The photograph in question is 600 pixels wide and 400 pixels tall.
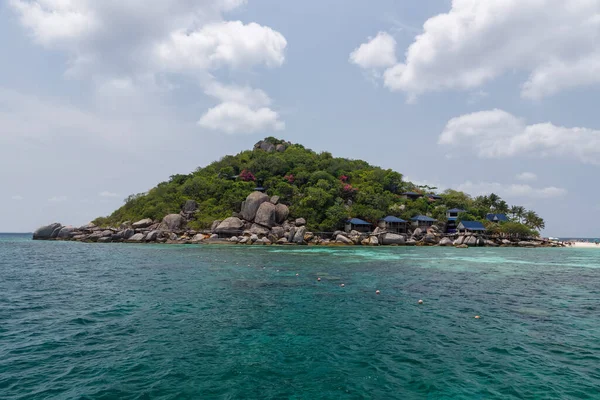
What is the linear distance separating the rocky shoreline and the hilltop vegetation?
122 inches

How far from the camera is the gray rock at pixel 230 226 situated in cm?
Answer: 6894

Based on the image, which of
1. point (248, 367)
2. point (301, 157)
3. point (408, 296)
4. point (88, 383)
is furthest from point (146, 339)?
point (301, 157)

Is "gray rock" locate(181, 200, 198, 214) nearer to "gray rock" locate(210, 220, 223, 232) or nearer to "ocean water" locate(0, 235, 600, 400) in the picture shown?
"gray rock" locate(210, 220, 223, 232)

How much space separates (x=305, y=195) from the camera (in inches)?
3187

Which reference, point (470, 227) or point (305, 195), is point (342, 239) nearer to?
point (305, 195)

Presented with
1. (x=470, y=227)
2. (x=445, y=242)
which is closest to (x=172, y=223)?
(x=445, y=242)

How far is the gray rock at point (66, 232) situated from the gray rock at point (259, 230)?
4945 centimetres

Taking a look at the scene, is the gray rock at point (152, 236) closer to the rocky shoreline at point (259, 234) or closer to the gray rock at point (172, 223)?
the rocky shoreline at point (259, 234)

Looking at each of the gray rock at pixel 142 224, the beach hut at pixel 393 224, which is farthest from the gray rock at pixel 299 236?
the gray rock at pixel 142 224

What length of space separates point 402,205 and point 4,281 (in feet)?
259

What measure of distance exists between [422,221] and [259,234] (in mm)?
42543

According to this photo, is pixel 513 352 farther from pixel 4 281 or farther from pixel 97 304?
pixel 4 281

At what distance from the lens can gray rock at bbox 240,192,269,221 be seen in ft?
244

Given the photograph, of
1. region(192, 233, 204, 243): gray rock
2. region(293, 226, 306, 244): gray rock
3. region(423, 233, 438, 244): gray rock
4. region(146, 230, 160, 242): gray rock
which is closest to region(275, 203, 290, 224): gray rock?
region(293, 226, 306, 244): gray rock
